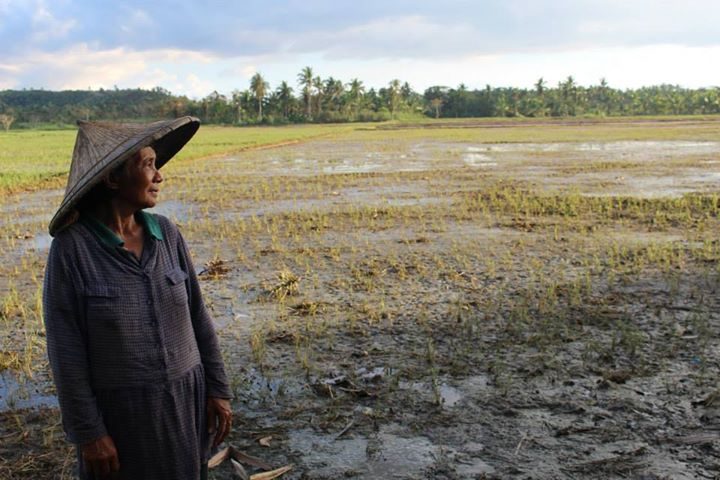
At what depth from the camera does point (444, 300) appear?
19.2 feet

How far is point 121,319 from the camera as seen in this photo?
6.27 feet

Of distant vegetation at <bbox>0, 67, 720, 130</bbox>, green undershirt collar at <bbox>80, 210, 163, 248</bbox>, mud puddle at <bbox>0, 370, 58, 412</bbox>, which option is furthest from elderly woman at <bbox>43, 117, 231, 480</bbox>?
distant vegetation at <bbox>0, 67, 720, 130</bbox>

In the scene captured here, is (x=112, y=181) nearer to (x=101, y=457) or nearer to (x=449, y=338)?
(x=101, y=457)

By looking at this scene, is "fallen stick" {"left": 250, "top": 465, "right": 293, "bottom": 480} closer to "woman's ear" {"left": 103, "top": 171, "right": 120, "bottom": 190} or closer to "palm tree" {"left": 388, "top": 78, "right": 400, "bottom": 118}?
"woman's ear" {"left": 103, "top": 171, "right": 120, "bottom": 190}

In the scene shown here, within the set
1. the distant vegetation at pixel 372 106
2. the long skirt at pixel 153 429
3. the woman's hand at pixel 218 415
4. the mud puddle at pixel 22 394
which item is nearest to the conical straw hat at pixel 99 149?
the long skirt at pixel 153 429

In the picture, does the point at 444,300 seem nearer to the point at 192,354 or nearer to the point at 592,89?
the point at 192,354

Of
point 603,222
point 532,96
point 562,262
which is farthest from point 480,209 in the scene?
point 532,96

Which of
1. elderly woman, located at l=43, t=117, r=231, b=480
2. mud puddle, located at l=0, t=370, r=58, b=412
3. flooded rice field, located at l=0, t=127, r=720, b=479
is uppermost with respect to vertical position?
elderly woman, located at l=43, t=117, r=231, b=480

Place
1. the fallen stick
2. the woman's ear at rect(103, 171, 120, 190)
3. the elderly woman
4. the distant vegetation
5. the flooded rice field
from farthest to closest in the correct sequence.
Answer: the distant vegetation, the flooded rice field, the fallen stick, the woman's ear at rect(103, 171, 120, 190), the elderly woman

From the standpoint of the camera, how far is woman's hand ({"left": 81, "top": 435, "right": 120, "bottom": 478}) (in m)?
1.92

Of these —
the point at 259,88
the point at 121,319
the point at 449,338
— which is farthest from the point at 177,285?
the point at 259,88

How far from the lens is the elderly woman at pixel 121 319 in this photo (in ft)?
6.12

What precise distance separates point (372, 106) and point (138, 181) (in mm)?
85631

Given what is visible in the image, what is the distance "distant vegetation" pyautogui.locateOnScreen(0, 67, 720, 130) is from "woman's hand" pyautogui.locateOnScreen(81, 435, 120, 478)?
71608mm
